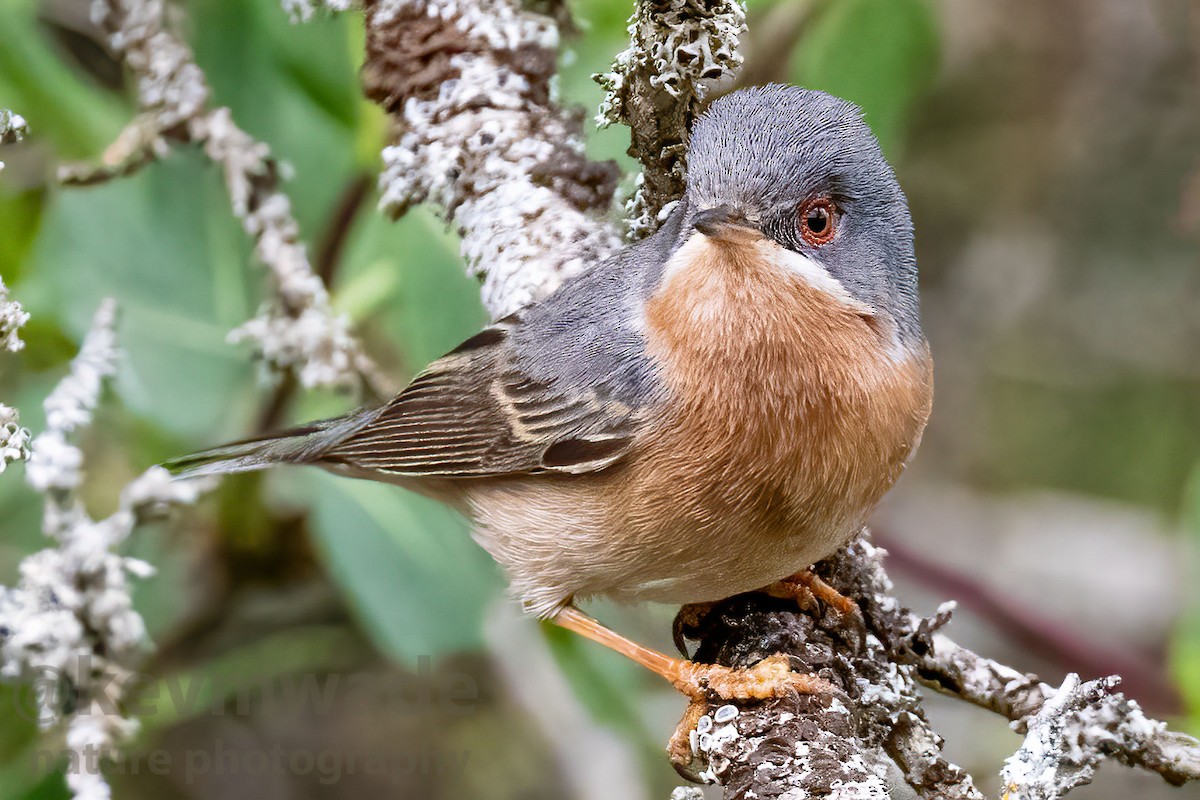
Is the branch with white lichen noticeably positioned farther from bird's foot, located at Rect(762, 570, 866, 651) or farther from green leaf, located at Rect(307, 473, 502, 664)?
bird's foot, located at Rect(762, 570, 866, 651)

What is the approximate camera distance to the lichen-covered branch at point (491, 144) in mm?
2914

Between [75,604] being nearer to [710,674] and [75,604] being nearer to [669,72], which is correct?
[710,674]

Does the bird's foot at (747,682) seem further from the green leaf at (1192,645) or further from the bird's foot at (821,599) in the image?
the green leaf at (1192,645)

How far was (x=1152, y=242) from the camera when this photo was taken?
4512mm

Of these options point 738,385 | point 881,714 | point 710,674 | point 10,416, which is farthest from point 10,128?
point 881,714

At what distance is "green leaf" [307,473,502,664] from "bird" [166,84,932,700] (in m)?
0.84

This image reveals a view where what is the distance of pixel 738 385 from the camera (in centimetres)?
217

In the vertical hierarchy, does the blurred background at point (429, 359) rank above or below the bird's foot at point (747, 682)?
above

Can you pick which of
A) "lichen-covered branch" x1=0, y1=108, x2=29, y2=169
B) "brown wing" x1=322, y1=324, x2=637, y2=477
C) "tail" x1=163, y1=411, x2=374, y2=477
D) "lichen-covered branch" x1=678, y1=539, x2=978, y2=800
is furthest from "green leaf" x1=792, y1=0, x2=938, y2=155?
"lichen-covered branch" x1=0, y1=108, x2=29, y2=169

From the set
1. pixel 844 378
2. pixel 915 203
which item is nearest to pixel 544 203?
pixel 844 378

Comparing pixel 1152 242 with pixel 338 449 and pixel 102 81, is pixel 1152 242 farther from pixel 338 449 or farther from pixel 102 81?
pixel 102 81

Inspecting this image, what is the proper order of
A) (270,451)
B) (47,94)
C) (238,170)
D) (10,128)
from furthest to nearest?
1. (47,94)
2. (238,170)
3. (270,451)
4. (10,128)

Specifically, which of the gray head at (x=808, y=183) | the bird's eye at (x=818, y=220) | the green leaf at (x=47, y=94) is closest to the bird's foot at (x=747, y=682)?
the gray head at (x=808, y=183)

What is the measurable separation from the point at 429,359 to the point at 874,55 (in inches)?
58.6
